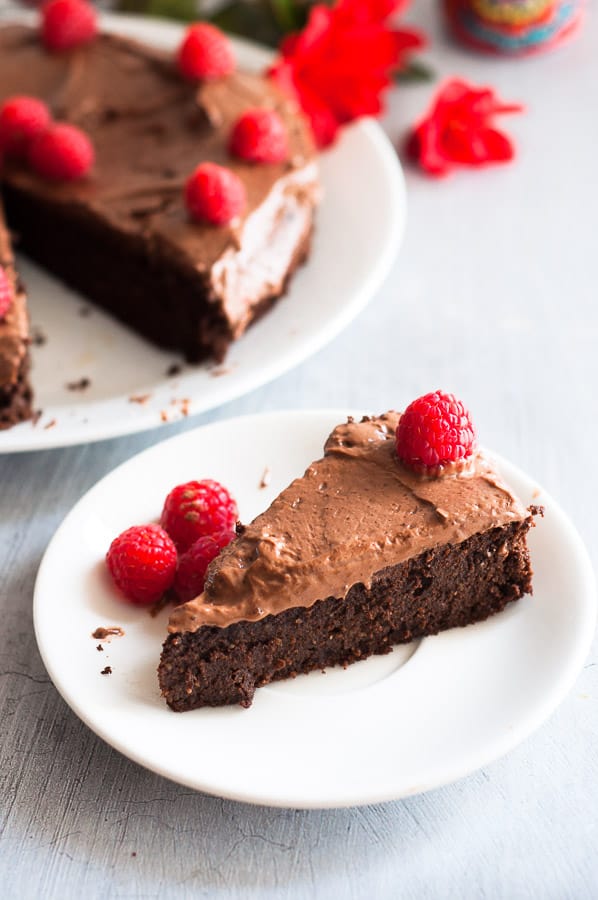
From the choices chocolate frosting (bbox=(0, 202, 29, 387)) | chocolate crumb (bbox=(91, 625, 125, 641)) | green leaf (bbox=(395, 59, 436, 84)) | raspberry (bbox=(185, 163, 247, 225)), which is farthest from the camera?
Result: green leaf (bbox=(395, 59, 436, 84))

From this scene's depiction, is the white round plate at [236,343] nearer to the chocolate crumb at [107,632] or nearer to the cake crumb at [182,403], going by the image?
the cake crumb at [182,403]

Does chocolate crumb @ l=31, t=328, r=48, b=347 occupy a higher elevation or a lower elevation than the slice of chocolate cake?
lower

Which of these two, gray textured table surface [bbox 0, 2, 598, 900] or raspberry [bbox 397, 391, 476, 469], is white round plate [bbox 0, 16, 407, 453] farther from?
raspberry [bbox 397, 391, 476, 469]

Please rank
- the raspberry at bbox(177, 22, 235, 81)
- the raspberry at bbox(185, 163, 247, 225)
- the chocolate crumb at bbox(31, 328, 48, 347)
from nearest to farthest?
the raspberry at bbox(185, 163, 247, 225), the chocolate crumb at bbox(31, 328, 48, 347), the raspberry at bbox(177, 22, 235, 81)

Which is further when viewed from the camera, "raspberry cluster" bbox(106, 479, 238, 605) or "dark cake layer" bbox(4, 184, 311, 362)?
"dark cake layer" bbox(4, 184, 311, 362)

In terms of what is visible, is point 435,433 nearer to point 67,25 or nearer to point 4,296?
point 4,296

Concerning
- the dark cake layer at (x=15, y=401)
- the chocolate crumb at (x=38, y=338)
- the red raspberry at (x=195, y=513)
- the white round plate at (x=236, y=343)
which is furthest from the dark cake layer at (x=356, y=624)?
the chocolate crumb at (x=38, y=338)

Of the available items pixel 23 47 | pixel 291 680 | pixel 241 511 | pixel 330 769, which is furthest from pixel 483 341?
pixel 23 47

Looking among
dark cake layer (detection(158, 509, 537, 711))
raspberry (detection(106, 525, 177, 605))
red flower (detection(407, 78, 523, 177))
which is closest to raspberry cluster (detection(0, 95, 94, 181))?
red flower (detection(407, 78, 523, 177))
